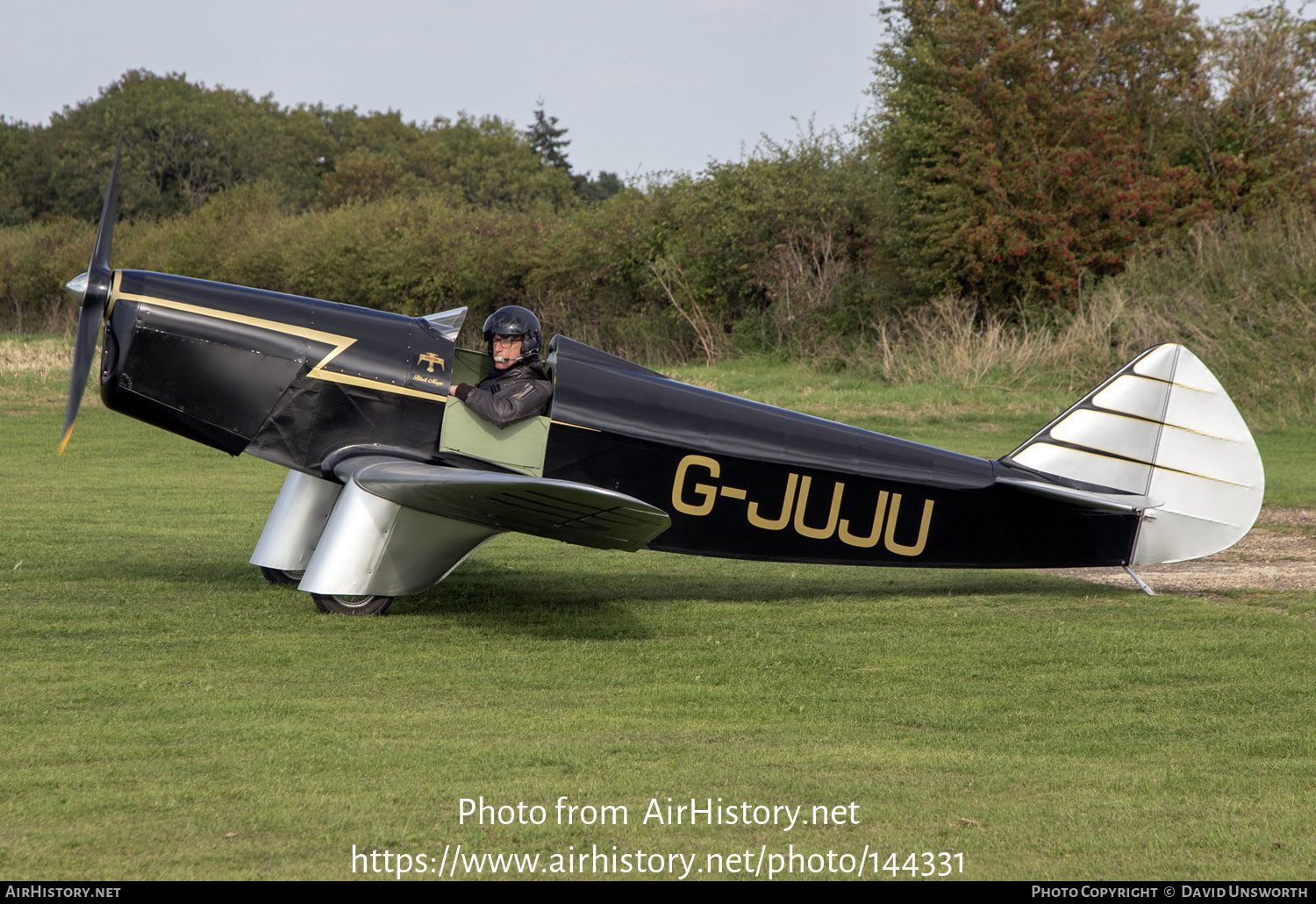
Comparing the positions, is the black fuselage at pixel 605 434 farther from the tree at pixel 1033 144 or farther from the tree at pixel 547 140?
the tree at pixel 547 140

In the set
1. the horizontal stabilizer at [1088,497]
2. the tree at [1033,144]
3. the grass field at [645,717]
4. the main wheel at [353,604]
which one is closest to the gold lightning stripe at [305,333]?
the main wheel at [353,604]

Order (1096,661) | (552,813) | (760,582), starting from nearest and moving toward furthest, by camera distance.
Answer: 1. (552,813)
2. (1096,661)
3. (760,582)

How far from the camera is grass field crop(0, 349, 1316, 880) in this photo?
3473mm

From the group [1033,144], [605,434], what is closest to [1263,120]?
[1033,144]

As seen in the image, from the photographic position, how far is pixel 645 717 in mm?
4805

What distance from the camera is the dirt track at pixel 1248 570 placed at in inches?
320

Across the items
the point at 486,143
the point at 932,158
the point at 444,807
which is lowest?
the point at 444,807

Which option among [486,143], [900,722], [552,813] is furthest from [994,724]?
[486,143]

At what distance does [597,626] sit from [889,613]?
1977 mm

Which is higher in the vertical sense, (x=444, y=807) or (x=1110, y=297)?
(x=1110, y=297)

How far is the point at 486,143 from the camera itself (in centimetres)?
7838

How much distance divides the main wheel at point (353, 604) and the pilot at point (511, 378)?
4.32 ft

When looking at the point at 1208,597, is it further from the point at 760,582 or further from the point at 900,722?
the point at 900,722

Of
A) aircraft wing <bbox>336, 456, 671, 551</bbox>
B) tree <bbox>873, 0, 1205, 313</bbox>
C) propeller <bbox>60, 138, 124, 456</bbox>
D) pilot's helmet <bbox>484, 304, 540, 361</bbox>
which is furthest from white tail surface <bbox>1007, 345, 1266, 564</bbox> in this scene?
tree <bbox>873, 0, 1205, 313</bbox>
